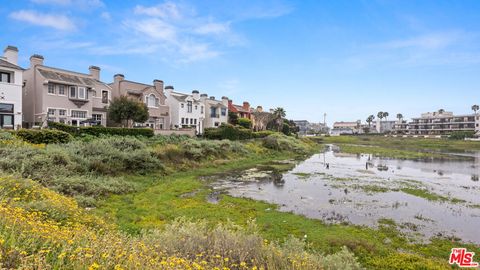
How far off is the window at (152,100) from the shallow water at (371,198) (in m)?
30.4

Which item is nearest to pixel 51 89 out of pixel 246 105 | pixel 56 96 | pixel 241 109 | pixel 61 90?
pixel 56 96

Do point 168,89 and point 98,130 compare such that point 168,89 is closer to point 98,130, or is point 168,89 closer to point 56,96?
point 56,96

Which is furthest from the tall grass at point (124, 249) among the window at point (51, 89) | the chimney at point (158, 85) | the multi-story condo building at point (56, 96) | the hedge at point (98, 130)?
the chimney at point (158, 85)

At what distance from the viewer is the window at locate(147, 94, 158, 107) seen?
50925 mm

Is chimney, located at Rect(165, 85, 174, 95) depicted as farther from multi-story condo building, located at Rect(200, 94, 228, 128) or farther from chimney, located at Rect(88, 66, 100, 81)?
chimney, located at Rect(88, 66, 100, 81)

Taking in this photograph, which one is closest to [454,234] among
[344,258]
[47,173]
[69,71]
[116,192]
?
[344,258]

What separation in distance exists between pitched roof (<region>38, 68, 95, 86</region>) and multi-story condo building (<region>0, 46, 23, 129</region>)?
416 cm

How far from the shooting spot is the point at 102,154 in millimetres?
21297

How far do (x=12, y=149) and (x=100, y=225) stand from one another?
13007 millimetres

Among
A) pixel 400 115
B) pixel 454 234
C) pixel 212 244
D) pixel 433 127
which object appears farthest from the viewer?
pixel 400 115

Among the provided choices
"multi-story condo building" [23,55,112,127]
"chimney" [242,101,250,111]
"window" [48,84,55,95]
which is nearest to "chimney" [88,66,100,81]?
"multi-story condo building" [23,55,112,127]

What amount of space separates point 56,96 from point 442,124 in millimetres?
157606

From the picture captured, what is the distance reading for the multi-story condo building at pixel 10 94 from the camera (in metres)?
31.7

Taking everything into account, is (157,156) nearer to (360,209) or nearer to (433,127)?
(360,209)
